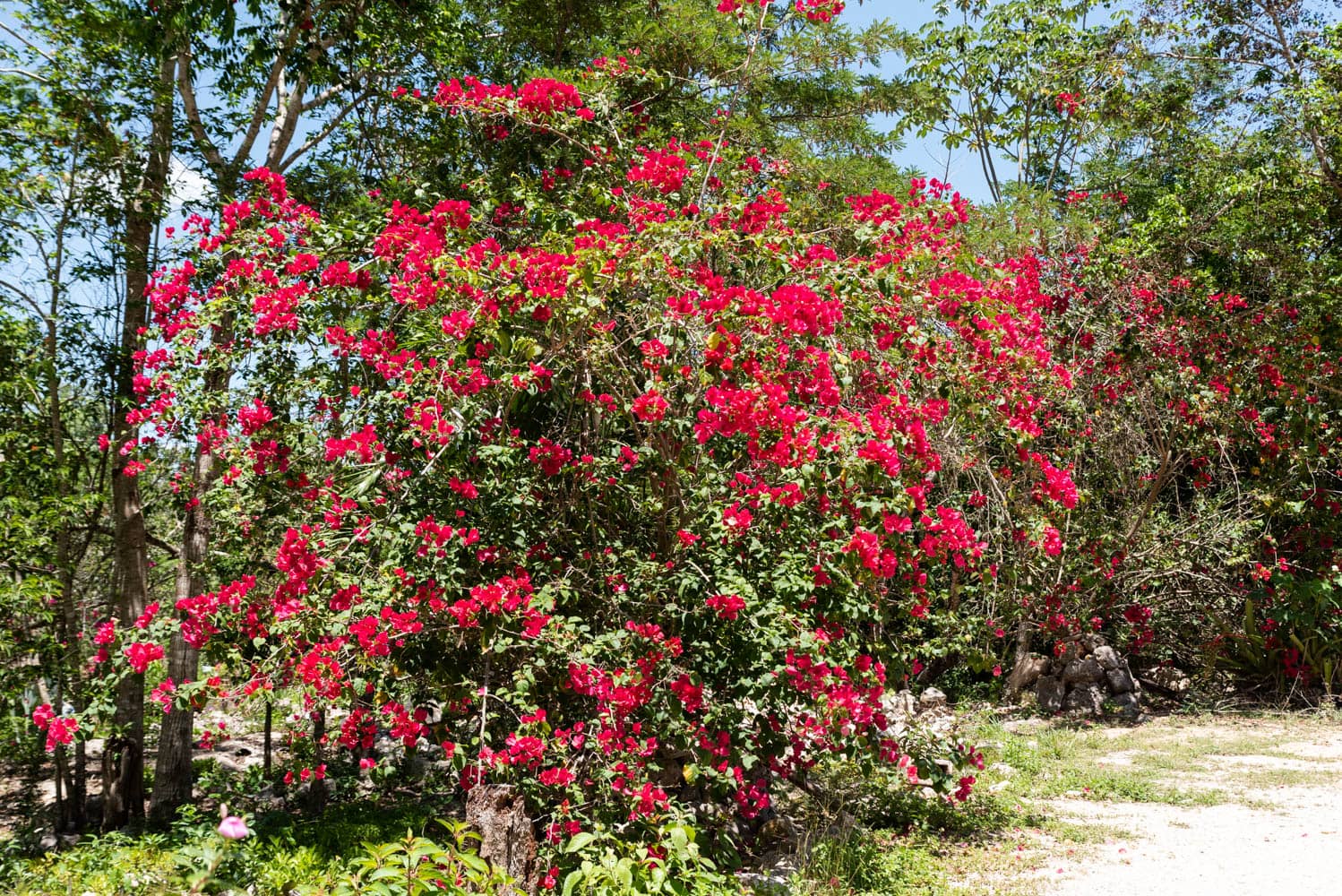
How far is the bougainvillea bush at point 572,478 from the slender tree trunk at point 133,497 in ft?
4.90

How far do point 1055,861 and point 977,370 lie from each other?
2220 millimetres

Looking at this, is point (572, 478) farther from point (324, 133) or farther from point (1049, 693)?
point (1049, 693)

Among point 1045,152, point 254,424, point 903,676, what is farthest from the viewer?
point 1045,152

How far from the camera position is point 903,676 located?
13.8 ft

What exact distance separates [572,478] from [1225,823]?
344cm

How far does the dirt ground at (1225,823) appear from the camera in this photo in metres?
3.41

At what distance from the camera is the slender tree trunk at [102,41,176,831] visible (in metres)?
5.31

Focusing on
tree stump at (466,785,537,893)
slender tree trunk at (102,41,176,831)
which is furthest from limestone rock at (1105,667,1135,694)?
slender tree trunk at (102,41,176,831)

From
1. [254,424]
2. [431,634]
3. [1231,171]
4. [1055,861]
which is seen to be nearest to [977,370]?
[1055,861]

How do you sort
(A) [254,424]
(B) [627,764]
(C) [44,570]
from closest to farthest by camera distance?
(B) [627,764], (A) [254,424], (C) [44,570]

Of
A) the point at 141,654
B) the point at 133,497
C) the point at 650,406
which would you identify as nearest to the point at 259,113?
the point at 133,497

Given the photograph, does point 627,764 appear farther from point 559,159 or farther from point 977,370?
point 559,159

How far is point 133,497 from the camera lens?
546cm

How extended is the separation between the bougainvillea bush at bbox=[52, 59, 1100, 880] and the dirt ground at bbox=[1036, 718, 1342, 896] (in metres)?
0.75
